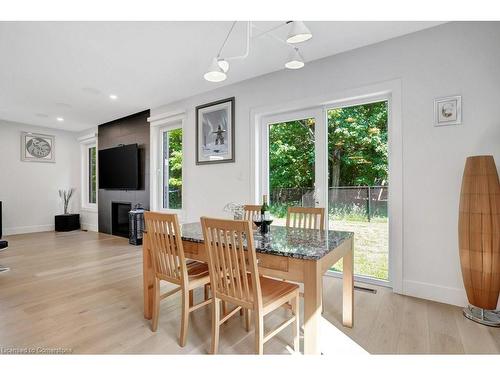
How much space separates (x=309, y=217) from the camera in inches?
94.9

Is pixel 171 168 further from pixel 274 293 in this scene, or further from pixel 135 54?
pixel 274 293

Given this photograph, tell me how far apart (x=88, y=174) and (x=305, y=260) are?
23.0 ft

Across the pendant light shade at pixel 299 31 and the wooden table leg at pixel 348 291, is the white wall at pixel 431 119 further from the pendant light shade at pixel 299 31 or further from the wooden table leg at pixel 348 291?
the pendant light shade at pixel 299 31

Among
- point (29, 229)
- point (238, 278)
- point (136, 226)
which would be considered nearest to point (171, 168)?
point (136, 226)

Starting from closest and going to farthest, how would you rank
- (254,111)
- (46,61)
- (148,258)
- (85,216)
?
(148,258) < (46,61) < (254,111) < (85,216)

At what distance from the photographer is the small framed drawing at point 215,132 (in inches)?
147

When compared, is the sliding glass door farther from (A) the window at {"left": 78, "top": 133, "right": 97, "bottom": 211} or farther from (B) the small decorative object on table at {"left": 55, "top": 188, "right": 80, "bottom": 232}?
(B) the small decorative object on table at {"left": 55, "top": 188, "right": 80, "bottom": 232}

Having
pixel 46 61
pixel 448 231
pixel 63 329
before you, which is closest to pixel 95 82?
pixel 46 61

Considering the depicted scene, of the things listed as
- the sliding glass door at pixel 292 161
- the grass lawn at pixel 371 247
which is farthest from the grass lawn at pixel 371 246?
the sliding glass door at pixel 292 161

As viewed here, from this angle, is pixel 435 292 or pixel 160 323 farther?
pixel 435 292

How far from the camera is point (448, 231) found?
92.1 inches
